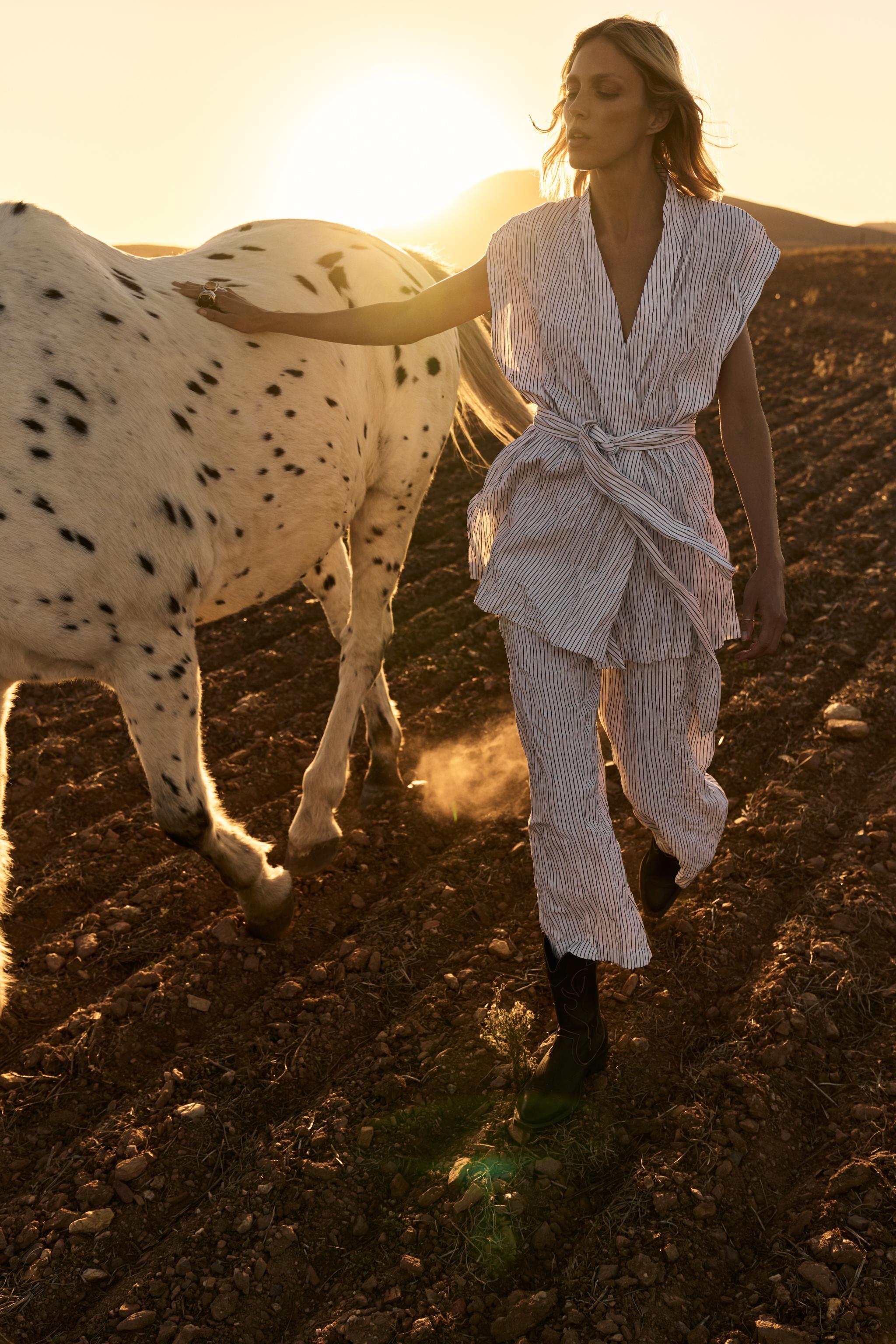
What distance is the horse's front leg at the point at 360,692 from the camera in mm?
3336

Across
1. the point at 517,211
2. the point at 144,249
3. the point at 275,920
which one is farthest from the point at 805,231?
the point at 275,920

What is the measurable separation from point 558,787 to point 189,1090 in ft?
4.16

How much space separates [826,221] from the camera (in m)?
75.0

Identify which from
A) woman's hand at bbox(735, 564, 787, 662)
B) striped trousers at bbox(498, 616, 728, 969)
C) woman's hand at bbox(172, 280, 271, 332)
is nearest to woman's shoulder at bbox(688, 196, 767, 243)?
woman's hand at bbox(735, 564, 787, 662)

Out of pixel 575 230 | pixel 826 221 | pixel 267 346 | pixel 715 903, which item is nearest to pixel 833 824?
pixel 715 903

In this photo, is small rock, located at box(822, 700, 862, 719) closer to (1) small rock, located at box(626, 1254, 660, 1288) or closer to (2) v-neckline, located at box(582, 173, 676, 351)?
(2) v-neckline, located at box(582, 173, 676, 351)

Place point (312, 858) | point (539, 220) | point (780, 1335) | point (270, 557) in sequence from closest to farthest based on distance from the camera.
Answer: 1. point (780, 1335)
2. point (539, 220)
3. point (270, 557)
4. point (312, 858)

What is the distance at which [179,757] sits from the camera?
2.63 meters

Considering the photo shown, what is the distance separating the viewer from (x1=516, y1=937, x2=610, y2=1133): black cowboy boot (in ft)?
7.54

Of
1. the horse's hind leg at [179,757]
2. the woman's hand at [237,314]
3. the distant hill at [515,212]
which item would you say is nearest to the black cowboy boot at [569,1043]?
the horse's hind leg at [179,757]

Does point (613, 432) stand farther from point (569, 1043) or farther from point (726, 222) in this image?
point (569, 1043)

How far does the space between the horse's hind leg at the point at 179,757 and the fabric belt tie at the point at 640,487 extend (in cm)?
116

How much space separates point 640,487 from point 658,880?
1.24m

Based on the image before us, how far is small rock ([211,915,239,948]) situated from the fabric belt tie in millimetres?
1749
